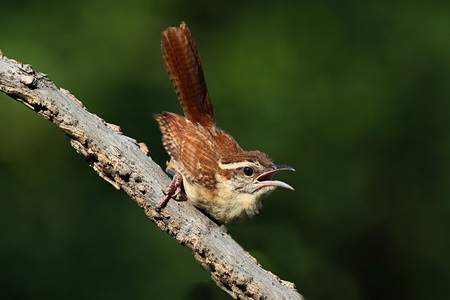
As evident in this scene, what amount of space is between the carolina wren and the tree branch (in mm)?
74

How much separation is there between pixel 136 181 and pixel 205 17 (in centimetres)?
245

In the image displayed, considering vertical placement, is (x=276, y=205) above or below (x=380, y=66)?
below

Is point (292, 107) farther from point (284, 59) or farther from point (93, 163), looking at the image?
point (93, 163)

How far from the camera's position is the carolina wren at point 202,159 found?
2.55 meters

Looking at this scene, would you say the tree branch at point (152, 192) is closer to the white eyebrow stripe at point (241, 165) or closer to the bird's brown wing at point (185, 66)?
the white eyebrow stripe at point (241, 165)

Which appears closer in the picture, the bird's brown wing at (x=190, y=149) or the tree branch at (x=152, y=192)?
the tree branch at (x=152, y=192)

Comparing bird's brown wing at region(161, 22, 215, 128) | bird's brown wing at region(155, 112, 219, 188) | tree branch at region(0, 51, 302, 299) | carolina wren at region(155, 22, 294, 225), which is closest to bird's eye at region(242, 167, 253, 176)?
carolina wren at region(155, 22, 294, 225)

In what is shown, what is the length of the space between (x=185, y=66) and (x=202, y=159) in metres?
0.46

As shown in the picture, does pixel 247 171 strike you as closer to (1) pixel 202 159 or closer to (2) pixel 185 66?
(1) pixel 202 159

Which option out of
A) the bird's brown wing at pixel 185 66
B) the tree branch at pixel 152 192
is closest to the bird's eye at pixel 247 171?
the tree branch at pixel 152 192

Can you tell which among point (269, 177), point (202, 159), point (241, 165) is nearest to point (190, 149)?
point (202, 159)

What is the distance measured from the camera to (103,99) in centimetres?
409

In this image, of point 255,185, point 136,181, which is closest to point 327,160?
point 255,185

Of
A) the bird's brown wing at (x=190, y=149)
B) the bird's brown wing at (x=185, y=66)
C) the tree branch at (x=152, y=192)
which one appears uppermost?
the bird's brown wing at (x=185, y=66)
